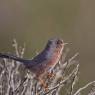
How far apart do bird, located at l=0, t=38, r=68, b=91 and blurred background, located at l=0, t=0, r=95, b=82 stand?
5204 millimetres

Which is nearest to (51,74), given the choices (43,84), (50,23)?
(43,84)

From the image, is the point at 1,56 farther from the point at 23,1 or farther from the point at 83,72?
the point at 23,1

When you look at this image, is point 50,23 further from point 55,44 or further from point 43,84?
point 43,84

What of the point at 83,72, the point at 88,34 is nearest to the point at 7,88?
the point at 83,72

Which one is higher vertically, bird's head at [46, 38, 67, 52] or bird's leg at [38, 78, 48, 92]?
bird's head at [46, 38, 67, 52]

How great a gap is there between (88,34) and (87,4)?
2.89 feet

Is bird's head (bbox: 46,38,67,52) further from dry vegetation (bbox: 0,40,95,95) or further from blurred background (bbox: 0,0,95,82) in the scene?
blurred background (bbox: 0,0,95,82)

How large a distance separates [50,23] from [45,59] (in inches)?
267

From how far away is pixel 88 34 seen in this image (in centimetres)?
1163

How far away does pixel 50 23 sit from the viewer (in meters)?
12.0

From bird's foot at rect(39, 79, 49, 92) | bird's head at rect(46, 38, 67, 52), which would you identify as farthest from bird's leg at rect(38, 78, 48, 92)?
bird's head at rect(46, 38, 67, 52)

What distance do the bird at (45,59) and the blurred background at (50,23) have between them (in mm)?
5204

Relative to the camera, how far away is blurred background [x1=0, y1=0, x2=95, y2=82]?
11000mm

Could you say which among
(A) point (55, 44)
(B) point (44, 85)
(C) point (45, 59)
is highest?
(A) point (55, 44)
